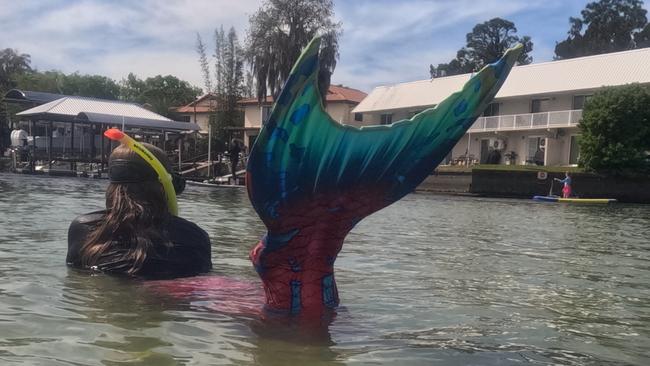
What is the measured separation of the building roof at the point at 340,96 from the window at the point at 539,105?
51.1ft

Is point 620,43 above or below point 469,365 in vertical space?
above

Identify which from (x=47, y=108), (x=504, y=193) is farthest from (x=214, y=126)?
(x=504, y=193)

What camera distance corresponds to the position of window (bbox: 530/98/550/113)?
117 feet

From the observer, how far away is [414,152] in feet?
9.17

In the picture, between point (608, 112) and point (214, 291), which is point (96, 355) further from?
point (608, 112)

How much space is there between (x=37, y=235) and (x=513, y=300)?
5.21m

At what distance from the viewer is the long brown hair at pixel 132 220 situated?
3877 millimetres

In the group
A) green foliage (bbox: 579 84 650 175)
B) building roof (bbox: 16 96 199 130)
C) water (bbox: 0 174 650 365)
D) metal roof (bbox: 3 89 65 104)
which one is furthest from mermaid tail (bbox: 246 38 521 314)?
metal roof (bbox: 3 89 65 104)

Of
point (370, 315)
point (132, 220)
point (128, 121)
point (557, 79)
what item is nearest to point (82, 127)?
point (128, 121)

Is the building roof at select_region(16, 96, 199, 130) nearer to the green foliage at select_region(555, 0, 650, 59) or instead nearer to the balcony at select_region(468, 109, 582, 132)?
the balcony at select_region(468, 109, 582, 132)

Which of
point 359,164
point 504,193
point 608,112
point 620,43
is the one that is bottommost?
point 504,193

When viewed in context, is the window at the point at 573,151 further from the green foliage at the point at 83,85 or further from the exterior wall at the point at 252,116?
the green foliage at the point at 83,85

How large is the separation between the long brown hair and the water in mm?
207

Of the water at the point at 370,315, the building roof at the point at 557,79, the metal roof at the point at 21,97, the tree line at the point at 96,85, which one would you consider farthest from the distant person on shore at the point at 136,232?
the tree line at the point at 96,85
